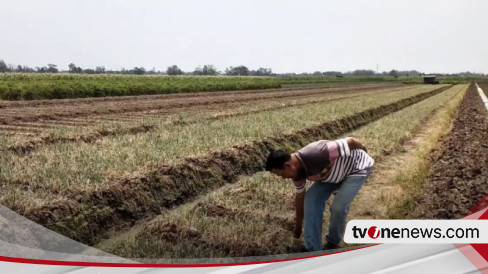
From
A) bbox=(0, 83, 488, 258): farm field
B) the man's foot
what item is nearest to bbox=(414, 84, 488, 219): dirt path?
bbox=(0, 83, 488, 258): farm field

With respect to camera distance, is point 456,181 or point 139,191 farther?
point 456,181

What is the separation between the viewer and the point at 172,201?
22.0 feet

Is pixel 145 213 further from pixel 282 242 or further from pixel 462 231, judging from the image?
pixel 462 231

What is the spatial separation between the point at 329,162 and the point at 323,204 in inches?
21.1

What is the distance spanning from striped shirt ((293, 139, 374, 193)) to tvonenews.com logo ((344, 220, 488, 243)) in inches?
19.5

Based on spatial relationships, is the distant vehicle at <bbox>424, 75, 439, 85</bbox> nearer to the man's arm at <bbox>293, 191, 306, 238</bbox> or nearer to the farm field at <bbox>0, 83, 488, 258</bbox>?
the farm field at <bbox>0, 83, 488, 258</bbox>

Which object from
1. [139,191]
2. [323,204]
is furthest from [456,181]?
[139,191]

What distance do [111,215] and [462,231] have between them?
12.8 ft

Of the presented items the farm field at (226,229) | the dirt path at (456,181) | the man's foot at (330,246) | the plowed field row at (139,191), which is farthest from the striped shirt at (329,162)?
the plowed field row at (139,191)

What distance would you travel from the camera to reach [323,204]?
4.13 m

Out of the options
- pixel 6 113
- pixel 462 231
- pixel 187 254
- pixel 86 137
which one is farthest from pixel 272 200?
pixel 6 113

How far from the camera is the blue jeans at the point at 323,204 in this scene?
407 cm

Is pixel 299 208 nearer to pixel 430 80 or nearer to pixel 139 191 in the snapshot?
pixel 139 191

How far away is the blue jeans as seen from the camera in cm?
407
